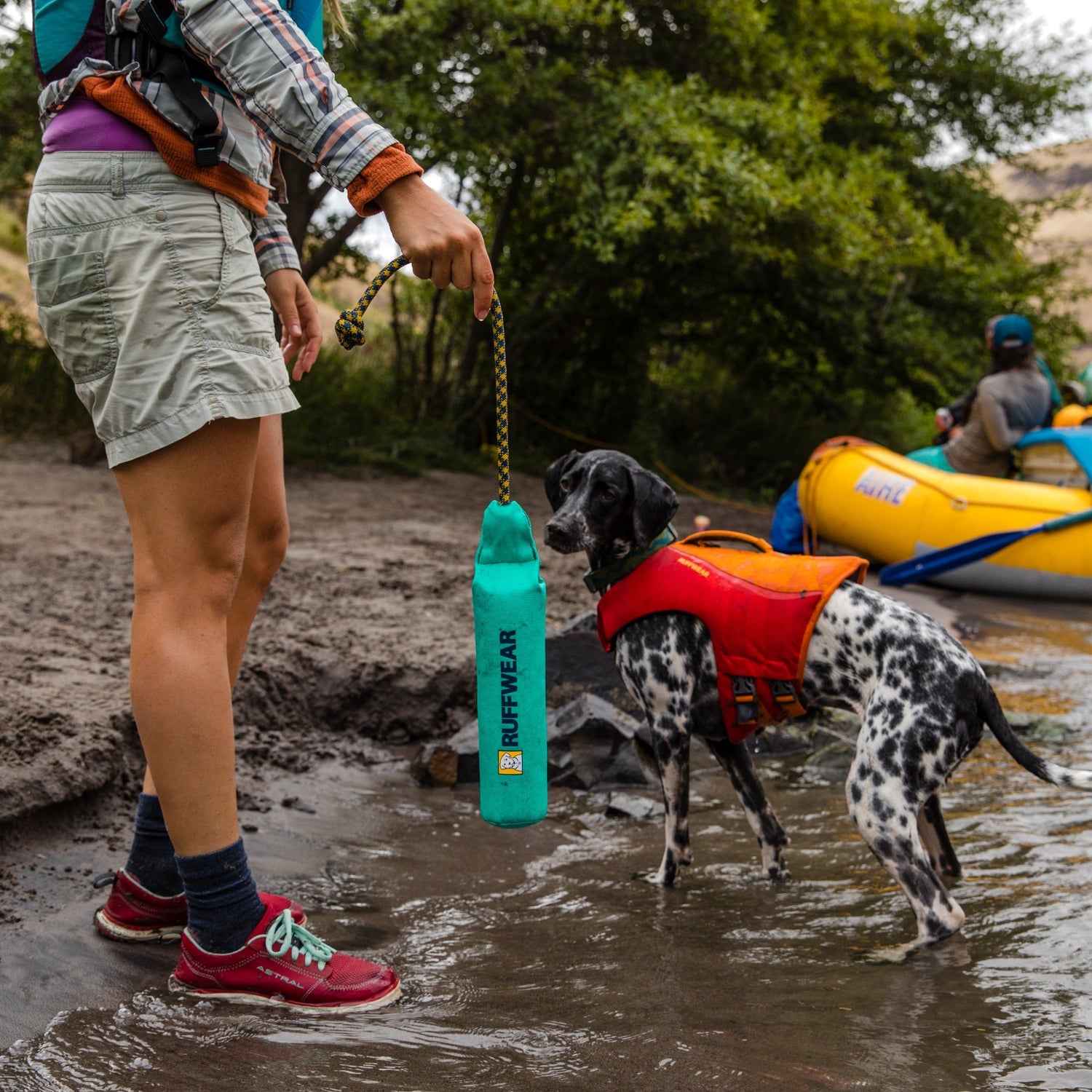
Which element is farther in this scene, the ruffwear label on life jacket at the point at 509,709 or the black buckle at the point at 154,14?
the ruffwear label on life jacket at the point at 509,709

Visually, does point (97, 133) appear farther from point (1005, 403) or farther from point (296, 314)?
point (1005, 403)

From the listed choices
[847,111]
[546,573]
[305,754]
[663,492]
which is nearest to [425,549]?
[546,573]

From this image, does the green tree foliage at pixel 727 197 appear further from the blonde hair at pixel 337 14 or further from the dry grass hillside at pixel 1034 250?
the blonde hair at pixel 337 14

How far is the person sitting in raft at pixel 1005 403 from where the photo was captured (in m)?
8.84

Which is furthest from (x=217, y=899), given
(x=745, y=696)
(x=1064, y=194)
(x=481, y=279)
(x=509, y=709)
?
(x=1064, y=194)

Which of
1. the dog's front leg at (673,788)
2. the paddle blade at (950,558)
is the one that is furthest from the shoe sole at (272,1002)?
the paddle blade at (950,558)

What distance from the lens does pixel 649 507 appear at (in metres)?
3.28

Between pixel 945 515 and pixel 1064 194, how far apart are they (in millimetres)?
9319

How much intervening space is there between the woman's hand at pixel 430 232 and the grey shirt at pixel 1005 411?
7.71 meters

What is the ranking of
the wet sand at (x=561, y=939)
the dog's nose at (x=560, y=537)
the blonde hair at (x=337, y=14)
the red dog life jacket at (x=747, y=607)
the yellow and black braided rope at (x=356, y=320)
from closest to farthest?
1. the wet sand at (x=561, y=939)
2. the yellow and black braided rope at (x=356, y=320)
3. the blonde hair at (x=337, y=14)
4. the red dog life jacket at (x=747, y=607)
5. the dog's nose at (x=560, y=537)

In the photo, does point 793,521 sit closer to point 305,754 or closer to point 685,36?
point 685,36

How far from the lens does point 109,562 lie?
6.13 m

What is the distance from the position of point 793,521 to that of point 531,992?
284 inches

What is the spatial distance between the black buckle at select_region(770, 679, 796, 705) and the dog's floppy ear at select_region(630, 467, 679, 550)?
0.55m
